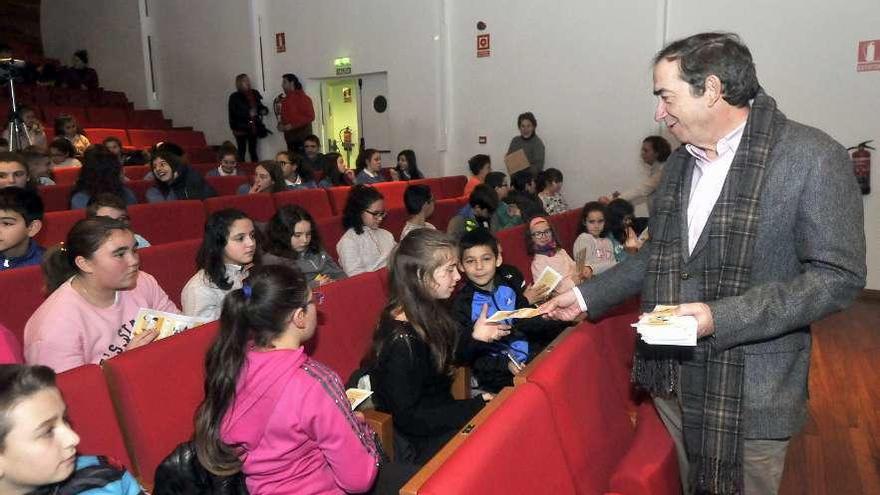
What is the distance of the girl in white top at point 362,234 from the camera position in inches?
168

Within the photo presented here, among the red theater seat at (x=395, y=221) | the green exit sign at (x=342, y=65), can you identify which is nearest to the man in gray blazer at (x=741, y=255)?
the red theater seat at (x=395, y=221)

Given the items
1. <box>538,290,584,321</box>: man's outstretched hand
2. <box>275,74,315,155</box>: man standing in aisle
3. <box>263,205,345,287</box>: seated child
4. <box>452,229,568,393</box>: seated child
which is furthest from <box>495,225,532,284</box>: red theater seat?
<box>275,74,315,155</box>: man standing in aisle

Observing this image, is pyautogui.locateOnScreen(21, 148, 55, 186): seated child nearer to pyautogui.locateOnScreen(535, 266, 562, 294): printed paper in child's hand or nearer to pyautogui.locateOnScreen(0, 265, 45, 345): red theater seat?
pyautogui.locateOnScreen(0, 265, 45, 345): red theater seat

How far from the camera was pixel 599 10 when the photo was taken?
24.6ft

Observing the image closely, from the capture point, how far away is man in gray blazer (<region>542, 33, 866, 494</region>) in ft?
4.31

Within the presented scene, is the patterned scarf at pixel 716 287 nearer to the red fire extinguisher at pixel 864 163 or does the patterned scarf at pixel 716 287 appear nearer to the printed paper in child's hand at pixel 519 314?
the printed paper in child's hand at pixel 519 314

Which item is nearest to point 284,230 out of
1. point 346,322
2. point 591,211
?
point 346,322

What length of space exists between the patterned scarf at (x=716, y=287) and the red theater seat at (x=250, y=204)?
390 cm

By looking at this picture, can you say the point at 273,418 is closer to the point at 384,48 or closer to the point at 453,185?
the point at 453,185

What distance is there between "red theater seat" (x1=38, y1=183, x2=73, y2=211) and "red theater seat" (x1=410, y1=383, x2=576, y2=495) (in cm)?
496

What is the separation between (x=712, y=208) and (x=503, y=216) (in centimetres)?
404

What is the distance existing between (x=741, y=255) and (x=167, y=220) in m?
4.08

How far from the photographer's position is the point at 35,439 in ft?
4.23

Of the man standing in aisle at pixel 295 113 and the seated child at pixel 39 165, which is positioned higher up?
the man standing in aisle at pixel 295 113
